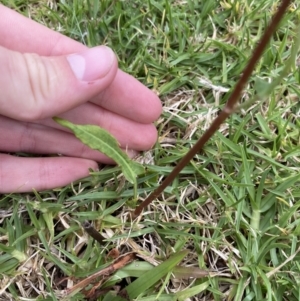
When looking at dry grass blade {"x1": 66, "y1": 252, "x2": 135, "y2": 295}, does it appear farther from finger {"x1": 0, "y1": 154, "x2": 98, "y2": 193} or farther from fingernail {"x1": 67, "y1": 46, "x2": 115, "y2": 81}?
fingernail {"x1": 67, "y1": 46, "x2": 115, "y2": 81}

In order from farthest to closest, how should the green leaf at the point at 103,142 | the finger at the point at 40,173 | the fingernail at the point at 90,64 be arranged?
1. the finger at the point at 40,173
2. the fingernail at the point at 90,64
3. the green leaf at the point at 103,142

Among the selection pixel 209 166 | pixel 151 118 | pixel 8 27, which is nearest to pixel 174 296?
pixel 209 166

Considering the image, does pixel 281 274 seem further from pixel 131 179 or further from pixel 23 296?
pixel 23 296

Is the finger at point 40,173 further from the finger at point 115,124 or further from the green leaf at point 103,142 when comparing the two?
the green leaf at point 103,142

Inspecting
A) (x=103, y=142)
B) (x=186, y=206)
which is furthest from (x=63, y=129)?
(x=186, y=206)

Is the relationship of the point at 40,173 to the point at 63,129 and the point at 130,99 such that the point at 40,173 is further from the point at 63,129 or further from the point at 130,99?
the point at 130,99

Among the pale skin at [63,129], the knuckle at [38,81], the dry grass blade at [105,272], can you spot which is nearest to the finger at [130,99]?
the pale skin at [63,129]

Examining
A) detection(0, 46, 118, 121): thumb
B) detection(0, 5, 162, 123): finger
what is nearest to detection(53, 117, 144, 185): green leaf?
detection(0, 46, 118, 121): thumb
